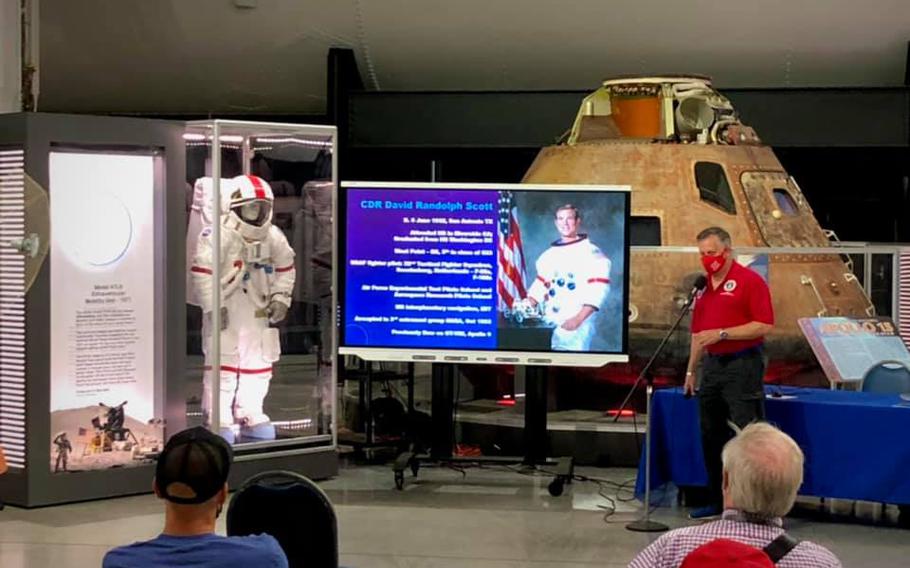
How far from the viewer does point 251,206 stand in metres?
8.06

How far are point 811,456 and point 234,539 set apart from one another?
4944 millimetres

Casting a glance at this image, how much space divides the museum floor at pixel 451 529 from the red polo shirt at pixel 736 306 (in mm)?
1069

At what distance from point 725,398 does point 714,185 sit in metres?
2.94

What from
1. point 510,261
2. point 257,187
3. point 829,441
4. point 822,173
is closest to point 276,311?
point 257,187

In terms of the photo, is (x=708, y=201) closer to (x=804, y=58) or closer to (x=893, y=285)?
(x=893, y=285)

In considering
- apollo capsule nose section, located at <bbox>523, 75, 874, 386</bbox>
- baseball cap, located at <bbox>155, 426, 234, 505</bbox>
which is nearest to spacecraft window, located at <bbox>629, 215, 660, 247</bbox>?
apollo capsule nose section, located at <bbox>523, 75, 874, 386</bbox>

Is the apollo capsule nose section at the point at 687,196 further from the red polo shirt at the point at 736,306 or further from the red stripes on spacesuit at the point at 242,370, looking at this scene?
the red stripes on spacesuit at the point at 242,370

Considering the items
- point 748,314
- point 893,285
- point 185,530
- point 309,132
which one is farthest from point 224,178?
point 185,530

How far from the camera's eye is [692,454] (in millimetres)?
7609

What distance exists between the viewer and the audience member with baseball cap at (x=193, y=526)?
2.94 meters

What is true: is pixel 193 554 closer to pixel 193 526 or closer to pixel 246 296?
pixel 193 526

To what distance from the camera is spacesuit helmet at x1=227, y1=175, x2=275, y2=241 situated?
804 cm

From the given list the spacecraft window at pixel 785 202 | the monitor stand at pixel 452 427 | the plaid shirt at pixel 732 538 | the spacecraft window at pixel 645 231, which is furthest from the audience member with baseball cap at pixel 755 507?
the spacecraft window at pixel 785 202

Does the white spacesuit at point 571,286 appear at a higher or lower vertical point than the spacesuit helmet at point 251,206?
lower
